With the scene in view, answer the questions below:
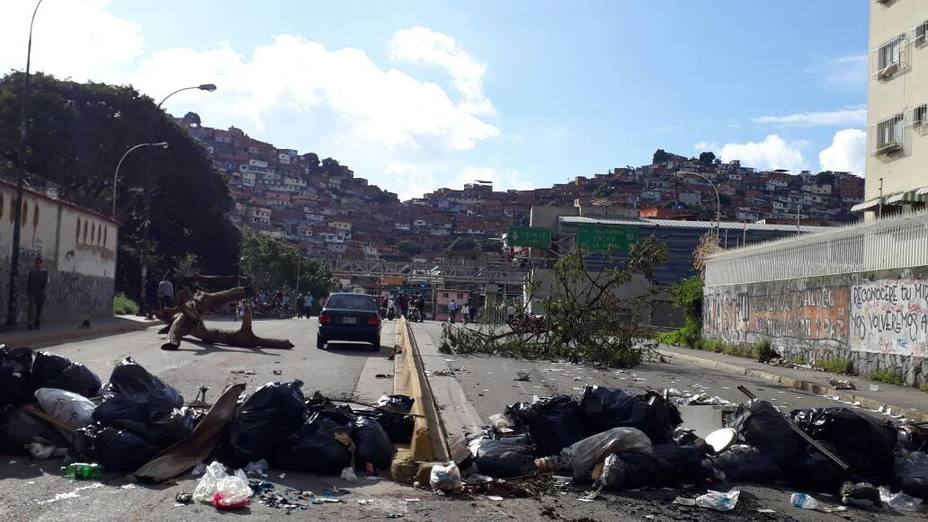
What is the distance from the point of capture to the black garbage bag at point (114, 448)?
293 inches

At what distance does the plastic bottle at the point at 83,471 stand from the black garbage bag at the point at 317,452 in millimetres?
1414

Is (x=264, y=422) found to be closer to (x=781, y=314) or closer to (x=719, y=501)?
(x=719, y=501)

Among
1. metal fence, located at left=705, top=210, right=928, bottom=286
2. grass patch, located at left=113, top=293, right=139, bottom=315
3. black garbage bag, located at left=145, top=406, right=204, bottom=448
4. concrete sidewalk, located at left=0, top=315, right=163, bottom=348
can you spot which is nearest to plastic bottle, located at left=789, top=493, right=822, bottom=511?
black garbage bag, located at left=145, top=406, right=204, bottom=448

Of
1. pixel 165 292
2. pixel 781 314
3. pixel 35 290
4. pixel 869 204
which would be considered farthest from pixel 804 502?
pixel 165 292

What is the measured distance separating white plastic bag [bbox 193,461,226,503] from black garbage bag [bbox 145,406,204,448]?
2.21ft

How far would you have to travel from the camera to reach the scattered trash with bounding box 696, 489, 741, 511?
22.8 feet

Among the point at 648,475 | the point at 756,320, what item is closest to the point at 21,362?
the point at 648,475

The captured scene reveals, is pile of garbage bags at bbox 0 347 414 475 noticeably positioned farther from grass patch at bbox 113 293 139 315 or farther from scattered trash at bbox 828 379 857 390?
grass patch at bbox 113 293 139 315

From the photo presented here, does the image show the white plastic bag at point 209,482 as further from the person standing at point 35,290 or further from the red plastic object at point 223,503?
the person standing at point 35,290

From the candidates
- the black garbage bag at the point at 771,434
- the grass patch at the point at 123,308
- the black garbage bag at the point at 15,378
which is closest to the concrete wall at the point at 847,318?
the black garbage bag at the point at 771,434

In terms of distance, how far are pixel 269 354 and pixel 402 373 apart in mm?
6297

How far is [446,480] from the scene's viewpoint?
7.32 m

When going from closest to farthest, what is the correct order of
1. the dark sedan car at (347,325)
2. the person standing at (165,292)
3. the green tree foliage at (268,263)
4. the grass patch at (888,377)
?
the grass patch at (888,377), the dark sedan car at (347,325), the person standing at (165,292), the green tree foliage at (268,263)

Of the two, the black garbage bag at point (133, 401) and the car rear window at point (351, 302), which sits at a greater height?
the car rear window at point (351, 302)
